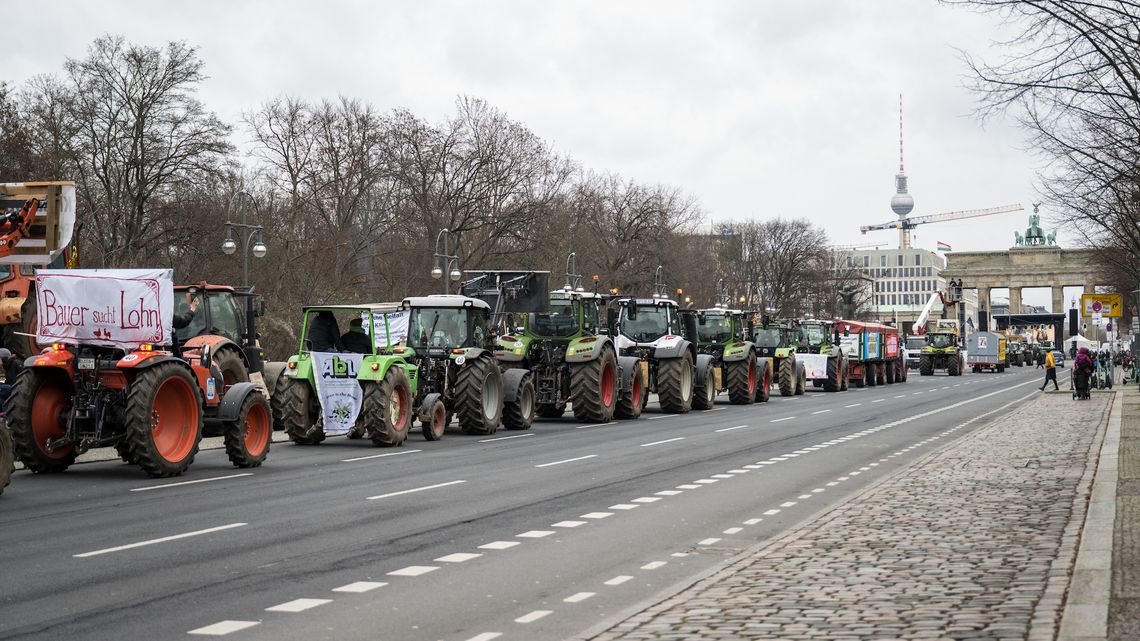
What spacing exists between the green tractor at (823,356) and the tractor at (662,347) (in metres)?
15.0

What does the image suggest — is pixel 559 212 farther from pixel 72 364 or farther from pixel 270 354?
pixel 72 364

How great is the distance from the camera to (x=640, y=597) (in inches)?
359

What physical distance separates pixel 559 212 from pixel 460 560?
199ft

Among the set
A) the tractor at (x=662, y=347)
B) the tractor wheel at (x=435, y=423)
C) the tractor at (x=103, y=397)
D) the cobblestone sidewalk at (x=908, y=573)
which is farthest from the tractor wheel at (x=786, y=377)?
the tractor at (x=103, y=397)

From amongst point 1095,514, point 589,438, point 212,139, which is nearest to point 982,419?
point 589,438

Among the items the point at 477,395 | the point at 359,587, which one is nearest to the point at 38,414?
the point at 359,587

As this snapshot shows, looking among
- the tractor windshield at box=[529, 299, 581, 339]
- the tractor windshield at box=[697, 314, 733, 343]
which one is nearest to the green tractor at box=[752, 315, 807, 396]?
the tractor windshield at box=[697, 314, 733, 343]

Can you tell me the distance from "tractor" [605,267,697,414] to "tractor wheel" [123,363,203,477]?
54.8ft

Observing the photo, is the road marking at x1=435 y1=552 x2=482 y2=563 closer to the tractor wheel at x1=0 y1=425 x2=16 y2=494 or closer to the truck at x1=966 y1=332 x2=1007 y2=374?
the tractor wheel at x1=0 y1=425 x2=16 y2=494

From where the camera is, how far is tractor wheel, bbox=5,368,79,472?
52.3 ft

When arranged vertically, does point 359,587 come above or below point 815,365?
below

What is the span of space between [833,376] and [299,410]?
103 ft

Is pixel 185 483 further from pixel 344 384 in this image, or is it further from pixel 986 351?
pixel 986 351

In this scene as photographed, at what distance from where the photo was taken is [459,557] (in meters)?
10.7
